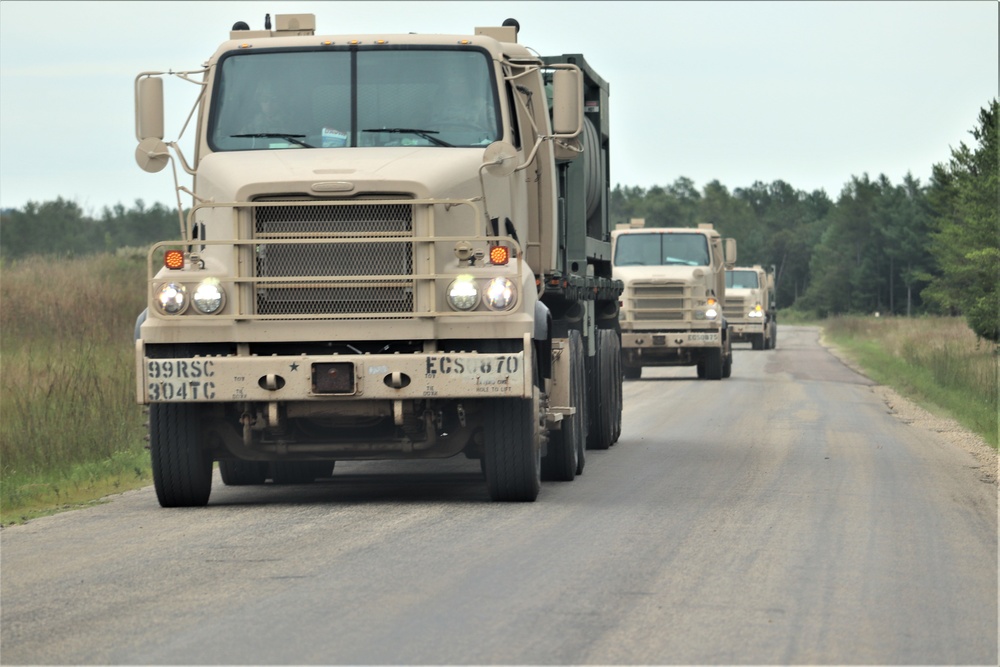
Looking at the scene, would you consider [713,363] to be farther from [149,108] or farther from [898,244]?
[898,244]

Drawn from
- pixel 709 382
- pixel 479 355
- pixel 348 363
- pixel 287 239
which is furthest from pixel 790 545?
pixel 709 382

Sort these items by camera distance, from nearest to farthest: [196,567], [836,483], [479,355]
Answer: [196,567]
[479,355]
[836,483]

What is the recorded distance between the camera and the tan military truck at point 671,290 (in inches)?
1223

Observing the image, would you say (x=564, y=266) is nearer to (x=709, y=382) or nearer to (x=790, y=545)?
(x=790, y=545)

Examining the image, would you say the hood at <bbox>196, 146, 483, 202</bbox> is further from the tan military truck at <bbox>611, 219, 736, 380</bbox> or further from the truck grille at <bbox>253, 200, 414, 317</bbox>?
the tan military truck at <bbox>611, 219, 736, 380</bbox>

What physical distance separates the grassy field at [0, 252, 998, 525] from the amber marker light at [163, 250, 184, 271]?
200 centimetres

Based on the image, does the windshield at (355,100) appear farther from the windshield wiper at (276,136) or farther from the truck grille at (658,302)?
the truck grille at (658,302)

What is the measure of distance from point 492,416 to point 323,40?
3.13 meters

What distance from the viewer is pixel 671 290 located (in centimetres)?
3103

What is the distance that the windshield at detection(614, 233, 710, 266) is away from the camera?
103 feet

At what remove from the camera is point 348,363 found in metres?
10.6

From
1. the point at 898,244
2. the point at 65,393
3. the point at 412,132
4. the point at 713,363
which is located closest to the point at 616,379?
the point at 65,393

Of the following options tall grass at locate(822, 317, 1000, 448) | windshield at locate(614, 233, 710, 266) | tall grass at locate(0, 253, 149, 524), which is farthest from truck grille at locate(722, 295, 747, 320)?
tall grass at locate(0, 253, 149, 524)

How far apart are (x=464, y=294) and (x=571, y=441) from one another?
2.61m
